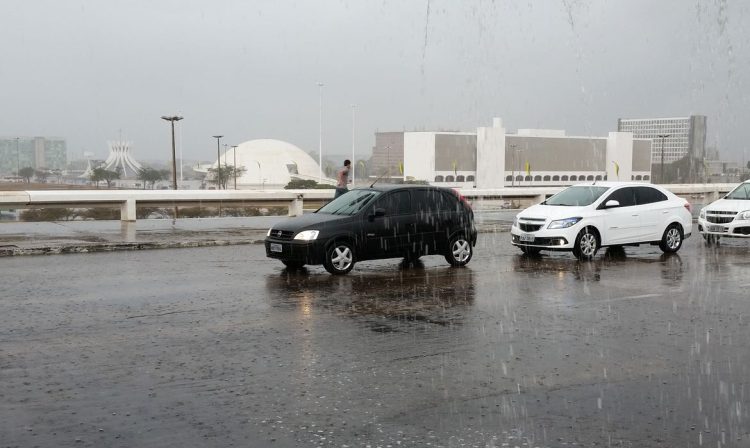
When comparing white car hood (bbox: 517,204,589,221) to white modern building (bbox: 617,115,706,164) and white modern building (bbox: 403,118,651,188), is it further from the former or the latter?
white modern building (bbox: 403,118,651,188)

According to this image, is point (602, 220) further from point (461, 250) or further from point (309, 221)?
point (309, 221)

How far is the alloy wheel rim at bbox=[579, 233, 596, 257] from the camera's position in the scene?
15742 mm

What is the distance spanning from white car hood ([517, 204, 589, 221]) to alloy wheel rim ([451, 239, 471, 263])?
2272mm

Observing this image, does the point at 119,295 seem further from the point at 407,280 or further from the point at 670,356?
the point at 670,356

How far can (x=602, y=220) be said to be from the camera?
1612 cm

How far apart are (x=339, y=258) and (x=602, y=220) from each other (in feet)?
20.1

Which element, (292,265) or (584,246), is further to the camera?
(584,246)

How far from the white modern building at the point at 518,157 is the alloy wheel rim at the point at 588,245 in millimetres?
137600

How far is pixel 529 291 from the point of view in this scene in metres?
11.6

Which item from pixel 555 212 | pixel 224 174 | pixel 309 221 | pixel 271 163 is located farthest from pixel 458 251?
pixel 271 163

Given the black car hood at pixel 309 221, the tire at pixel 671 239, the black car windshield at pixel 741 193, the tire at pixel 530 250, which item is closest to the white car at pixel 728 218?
the black car windshield at pixel 741 193

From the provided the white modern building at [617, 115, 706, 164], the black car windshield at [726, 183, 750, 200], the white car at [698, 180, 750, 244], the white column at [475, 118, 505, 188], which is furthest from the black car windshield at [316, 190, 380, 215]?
the white column at [475, 118, 505, 188]

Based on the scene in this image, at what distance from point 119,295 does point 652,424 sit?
769 centimetres

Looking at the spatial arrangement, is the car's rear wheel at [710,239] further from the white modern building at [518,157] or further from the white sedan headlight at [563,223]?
the white modern building at [518,157]
